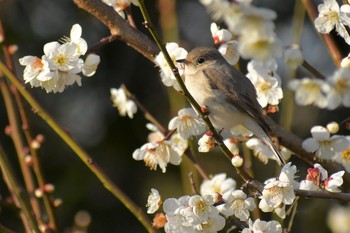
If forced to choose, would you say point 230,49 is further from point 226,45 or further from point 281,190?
point 281,190

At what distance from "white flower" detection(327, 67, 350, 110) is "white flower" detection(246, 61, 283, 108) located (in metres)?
0.71

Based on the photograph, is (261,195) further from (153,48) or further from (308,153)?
(153,48)

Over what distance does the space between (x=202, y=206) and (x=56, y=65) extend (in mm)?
609

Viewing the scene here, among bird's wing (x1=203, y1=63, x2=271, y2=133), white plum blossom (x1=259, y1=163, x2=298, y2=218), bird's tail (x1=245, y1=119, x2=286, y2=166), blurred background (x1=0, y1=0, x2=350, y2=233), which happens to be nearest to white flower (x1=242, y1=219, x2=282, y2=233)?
white plum blossom (x1=259, y1=163, x2=298, y2=218)

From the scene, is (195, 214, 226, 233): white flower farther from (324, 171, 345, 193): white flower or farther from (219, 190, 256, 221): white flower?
(324, 171, 345, 193): white flower

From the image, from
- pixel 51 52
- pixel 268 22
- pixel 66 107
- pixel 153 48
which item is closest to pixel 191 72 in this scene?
pixel 153 48

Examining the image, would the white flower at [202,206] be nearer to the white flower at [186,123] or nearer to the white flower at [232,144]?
the white flower at [186,123]

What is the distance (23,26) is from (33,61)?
3944 millimetres

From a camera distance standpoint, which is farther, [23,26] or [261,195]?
[23,26]

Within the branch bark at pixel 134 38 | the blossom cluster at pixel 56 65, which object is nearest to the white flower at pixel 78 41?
the blossom cluster at pixel 56 65

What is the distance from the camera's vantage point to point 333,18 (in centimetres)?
221

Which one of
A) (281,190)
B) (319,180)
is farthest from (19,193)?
(319,180)

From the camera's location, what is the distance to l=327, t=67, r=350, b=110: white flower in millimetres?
1594

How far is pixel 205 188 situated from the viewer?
2559mm
